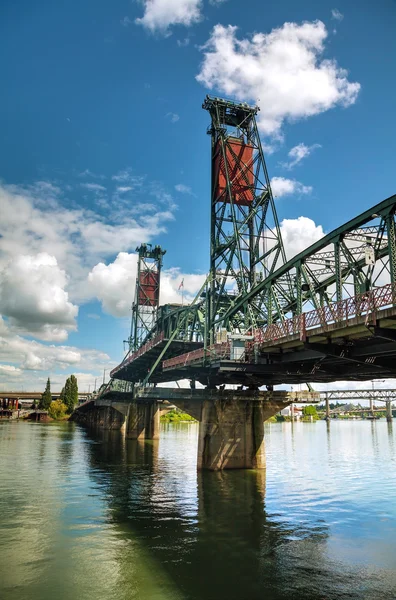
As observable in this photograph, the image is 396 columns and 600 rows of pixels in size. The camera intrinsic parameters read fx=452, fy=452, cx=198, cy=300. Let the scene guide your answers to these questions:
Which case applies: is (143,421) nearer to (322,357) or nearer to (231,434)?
(231,434)

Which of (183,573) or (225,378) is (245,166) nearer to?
(225,378)

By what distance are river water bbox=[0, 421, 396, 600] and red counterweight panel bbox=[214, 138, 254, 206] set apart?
35.1 meters

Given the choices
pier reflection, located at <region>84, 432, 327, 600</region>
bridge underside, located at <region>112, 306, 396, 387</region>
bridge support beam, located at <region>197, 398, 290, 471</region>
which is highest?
bridge underside, located at <region>112, 306, 396, 387</region>

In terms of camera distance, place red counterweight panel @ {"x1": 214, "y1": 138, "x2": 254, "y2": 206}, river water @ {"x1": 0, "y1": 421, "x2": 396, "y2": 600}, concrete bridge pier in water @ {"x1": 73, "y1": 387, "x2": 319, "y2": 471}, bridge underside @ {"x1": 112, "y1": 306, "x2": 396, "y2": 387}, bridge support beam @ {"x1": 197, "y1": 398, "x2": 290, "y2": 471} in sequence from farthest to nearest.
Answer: red counterweight panel @ {"x1": 214, "y1": 138, "x2": 254, "y2": 206} < concrete bridge pier in water @ {"x1": 73, "y1": 387, "x2": 319, "y2": 471} < bridge support beam @ {"x1": 197, "y1": 398, "x2": 290, "y2": 471} < bridge underside @ {"x1": 112, "y1": 306, "x2": 396, "y2": 387} < river water @ {"x1": 0, "y1": 421, "x2": 396, "y2": 600}

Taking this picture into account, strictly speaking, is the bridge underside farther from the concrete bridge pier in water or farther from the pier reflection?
the pier reflection

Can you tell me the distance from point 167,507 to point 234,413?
18550 mm

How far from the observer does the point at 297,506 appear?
32.8 metres

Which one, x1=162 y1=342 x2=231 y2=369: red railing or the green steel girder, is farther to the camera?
x1=162 y1=342 x2=231 y2=369: red railing

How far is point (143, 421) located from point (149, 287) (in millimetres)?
46586

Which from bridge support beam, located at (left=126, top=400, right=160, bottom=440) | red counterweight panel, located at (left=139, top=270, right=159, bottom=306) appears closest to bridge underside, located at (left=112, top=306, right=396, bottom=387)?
bridge support beam, located at (left=126, top=400, right=160, bottom=440)

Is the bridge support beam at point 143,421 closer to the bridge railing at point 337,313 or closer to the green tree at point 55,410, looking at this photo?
the bridge railing at point 337,313

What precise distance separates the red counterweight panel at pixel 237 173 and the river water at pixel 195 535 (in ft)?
115

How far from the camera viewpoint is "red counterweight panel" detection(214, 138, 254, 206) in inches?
2404

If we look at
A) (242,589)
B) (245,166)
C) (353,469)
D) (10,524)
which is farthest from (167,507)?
(245,166)
